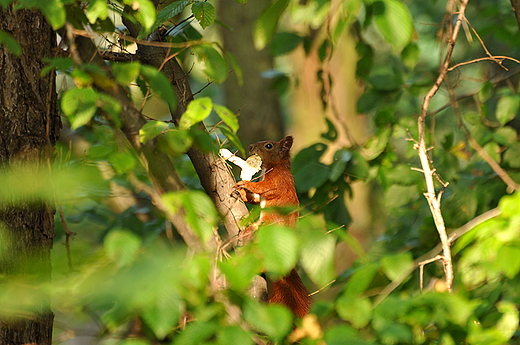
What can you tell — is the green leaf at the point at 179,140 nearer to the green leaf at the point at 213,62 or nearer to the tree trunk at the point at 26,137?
the green leaf at the point at 213,62

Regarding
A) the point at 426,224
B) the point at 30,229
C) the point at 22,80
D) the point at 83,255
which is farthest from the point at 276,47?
the point at 83,255

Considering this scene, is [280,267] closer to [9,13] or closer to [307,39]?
[9,13]

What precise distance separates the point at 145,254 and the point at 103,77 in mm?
423

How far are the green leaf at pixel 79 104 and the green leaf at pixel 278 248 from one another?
0.41 metres

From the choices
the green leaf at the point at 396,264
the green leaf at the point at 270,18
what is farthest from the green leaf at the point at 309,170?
the green leaf at the point at 270,18

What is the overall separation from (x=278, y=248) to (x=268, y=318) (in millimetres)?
110

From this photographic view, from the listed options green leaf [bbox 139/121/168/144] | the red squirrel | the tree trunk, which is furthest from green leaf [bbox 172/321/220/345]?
the red squirrel

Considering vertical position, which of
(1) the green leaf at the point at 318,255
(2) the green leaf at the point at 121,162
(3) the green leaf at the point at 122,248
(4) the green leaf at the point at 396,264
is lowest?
(4) the green leaf at the point at 396,264

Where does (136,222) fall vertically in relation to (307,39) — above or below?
below

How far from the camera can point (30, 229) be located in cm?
120

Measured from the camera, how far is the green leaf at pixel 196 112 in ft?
3.02

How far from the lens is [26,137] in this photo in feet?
3.92

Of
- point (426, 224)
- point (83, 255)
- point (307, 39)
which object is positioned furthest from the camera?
point (307, 39)

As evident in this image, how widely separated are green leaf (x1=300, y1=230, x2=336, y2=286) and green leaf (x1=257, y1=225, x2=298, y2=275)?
64 mm
